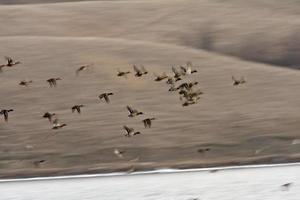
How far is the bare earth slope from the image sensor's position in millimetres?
23703

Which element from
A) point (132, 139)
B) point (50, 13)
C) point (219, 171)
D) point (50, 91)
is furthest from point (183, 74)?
point (50, 13)

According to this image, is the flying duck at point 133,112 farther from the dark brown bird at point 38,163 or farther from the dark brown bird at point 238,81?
the dark brown bird at point 238,81

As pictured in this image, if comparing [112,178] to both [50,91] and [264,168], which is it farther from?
[50,91]

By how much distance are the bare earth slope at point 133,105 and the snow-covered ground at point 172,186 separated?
1.02m

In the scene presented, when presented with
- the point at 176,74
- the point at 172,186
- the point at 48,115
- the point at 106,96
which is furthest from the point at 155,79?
the point at 172,186

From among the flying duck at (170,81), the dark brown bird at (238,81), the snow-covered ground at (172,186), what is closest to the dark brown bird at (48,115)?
the flying duck at (170,81)

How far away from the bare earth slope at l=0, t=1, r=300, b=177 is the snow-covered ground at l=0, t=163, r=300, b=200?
102 cm

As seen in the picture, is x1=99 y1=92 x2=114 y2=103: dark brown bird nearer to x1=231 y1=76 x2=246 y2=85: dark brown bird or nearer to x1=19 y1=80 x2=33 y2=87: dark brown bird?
x1=19 y1=80 x2=33 y2=87: dark brown bird

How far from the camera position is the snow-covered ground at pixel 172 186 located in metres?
19.2

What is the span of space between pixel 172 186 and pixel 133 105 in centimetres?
839

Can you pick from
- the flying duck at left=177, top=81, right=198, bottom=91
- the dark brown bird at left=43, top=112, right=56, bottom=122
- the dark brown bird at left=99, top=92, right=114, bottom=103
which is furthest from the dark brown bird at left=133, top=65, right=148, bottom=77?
the dark brown bird at left=43, top=112, right=56, bottom=122

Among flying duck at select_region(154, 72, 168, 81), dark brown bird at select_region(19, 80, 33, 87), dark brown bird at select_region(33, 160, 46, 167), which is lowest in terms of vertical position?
dark brown bird at select_region(33, 160, 46, 167)

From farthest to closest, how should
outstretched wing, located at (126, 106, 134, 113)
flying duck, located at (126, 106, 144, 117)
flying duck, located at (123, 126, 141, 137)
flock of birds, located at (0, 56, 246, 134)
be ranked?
outstretched wing, located at (126, 106, 134, 113), flying duck, located at (126, 106, 144, 117), flock of birds, located at (0, 56, 246, 134), flying duck, located at (123, 126, 141, 137)

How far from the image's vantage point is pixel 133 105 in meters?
28.3
